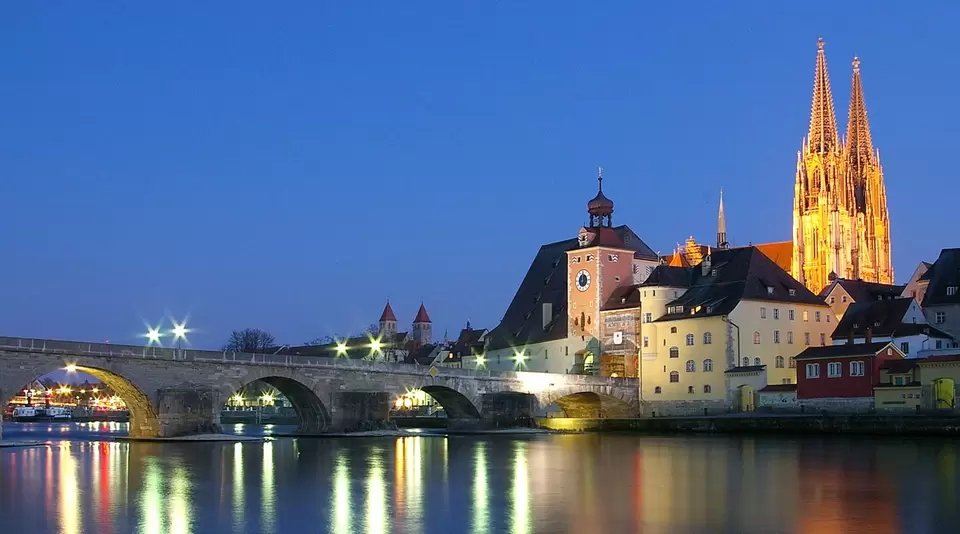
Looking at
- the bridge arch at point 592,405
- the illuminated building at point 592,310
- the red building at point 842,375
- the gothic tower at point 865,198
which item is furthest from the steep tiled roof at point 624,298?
the gothic tower at point 865,198

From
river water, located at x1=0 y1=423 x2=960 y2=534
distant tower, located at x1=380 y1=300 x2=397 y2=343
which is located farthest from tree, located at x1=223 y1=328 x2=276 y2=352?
river water, located at x1=0 y1=423 x2=960 y2=534

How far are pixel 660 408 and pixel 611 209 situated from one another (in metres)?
18.9

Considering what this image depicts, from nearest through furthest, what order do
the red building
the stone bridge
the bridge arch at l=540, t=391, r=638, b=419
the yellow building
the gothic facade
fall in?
the stone bridge, the red building, the yellow building, the bridge arch at l=540, t=391, r=638, b=419, the gothic facade

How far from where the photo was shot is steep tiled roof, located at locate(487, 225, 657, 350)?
104938 mm

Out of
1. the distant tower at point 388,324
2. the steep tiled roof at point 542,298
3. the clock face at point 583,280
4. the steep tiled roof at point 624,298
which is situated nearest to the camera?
the steep tiled roof at point 624,298

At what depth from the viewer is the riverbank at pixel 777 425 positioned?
64.1 meters

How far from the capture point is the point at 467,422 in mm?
85500

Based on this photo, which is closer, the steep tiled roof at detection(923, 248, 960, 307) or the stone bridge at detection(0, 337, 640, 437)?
the stone bridge at detection(0, 337, 640, 437)

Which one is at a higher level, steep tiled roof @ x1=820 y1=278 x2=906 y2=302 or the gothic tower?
the gothic tower

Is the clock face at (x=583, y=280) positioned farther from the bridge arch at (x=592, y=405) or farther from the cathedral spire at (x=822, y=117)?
the cathedral spire at (x=822, y=117)

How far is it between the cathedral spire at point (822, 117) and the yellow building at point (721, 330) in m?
55.5

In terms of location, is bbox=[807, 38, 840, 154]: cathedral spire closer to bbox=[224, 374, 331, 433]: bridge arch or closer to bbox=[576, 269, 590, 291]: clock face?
bbox=[576, 269, 590, 291]: clock face

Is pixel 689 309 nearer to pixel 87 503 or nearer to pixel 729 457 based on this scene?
pixel 729 457

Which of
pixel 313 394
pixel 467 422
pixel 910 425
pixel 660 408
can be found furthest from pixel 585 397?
pixel 910 425
